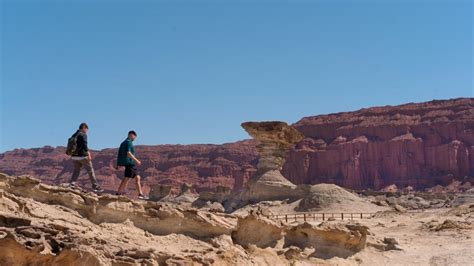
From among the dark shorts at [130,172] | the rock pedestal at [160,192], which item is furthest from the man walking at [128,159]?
the rock pedestal at [160,192]

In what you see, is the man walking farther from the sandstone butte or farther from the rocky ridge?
the sandstone butte

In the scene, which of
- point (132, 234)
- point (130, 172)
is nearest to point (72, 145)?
point (130, 172)

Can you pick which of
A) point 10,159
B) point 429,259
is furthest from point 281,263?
point 10,159

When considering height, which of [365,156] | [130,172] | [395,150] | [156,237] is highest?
[395,150]

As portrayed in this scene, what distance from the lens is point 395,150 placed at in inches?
4291

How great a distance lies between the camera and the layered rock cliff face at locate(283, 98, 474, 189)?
339 feet

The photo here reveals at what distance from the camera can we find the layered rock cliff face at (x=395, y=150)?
10319cm

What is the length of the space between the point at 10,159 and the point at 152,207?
16915 centimetres

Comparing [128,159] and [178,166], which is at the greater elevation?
[178,166]

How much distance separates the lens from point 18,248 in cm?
781

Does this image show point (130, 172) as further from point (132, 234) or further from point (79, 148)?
point (132, 234)

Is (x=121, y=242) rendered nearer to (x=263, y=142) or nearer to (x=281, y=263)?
(x=281, y=263)

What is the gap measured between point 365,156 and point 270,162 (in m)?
72.3

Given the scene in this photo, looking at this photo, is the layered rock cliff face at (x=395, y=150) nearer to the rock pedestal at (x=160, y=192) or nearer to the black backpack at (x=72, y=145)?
the rock pedestal at (x=160, y=192)
